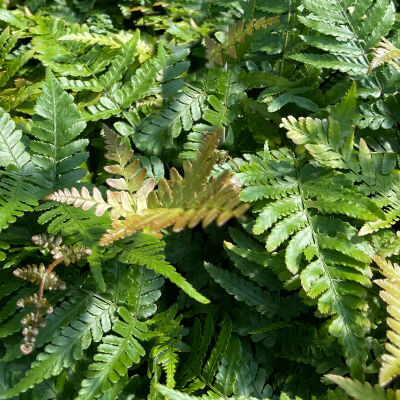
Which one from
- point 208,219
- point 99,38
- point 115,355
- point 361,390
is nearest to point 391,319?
point 361,390

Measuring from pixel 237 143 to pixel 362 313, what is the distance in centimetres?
109

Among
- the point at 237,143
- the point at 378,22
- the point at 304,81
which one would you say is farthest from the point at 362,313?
the point at 378,22

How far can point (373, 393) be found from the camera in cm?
167

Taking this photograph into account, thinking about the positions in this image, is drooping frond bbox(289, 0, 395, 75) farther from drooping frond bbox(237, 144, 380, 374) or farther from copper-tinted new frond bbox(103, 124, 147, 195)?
copper-tinted new frond bbox(103, 124, 147, 195)

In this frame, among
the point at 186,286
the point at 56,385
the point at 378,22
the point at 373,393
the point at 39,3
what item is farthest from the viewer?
the point at 39,3

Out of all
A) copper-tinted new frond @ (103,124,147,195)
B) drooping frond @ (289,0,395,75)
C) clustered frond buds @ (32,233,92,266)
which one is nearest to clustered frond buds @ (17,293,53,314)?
clustered frond buds @ (32,233,92,266)

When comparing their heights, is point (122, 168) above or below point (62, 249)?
above

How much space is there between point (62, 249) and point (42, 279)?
0.43 feet

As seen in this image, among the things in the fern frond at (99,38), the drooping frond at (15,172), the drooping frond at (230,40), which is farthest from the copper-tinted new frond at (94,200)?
the fern frond at (99,38)

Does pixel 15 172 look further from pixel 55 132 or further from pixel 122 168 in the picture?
pixel 122 168

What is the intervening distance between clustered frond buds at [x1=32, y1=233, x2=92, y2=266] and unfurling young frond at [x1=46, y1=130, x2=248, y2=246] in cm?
19

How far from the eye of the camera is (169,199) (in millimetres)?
1761

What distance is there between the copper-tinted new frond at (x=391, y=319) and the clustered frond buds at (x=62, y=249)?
1095 mm

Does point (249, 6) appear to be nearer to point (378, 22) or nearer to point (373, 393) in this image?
point (378, 22)
